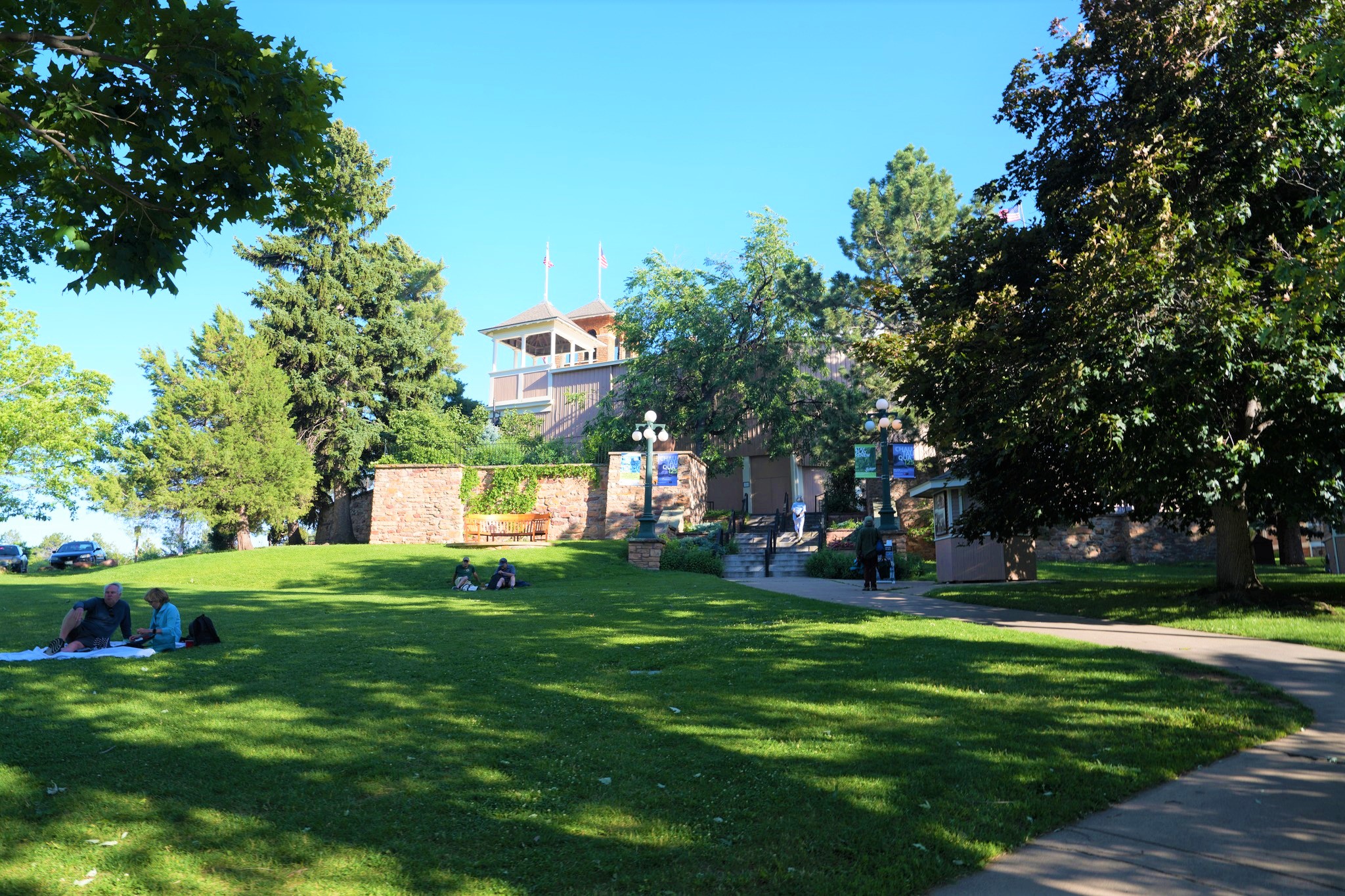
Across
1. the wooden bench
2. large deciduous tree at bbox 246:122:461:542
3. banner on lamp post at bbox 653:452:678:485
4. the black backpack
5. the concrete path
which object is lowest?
the concrete path

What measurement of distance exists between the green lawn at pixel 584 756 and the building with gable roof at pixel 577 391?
25107mm

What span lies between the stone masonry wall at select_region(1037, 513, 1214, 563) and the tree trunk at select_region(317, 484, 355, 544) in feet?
91.6

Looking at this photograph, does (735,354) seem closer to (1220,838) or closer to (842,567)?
(842,567)

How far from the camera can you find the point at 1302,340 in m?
9.79

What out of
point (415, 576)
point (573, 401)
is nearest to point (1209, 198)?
point (415, 576)

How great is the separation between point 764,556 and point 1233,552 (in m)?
12.9

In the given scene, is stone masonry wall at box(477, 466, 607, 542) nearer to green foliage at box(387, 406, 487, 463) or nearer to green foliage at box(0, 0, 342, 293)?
green foliage at box(387, 406, 487, 463)

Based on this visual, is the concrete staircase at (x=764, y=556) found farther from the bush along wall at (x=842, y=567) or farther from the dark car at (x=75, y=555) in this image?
the dark car at (x=75, y=555)

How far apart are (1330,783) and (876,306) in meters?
11.3

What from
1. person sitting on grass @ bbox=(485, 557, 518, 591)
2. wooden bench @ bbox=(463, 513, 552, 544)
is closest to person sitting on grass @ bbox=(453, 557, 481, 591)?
person sitting on grass @ bbox=(485, 557, 518, 591)

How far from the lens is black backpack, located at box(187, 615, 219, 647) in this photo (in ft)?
32.4

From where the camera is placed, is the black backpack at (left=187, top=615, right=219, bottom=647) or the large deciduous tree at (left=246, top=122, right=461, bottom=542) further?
the large deciduous tree at (left=246, top=122, right=461, bottom=542)

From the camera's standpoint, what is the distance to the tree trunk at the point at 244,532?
31.3 m

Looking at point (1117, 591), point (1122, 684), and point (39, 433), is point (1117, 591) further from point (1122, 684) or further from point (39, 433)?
point (39, 433)
